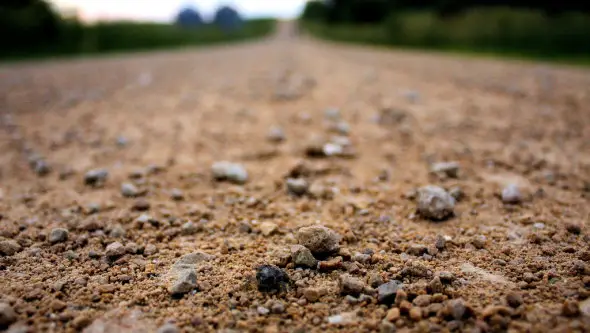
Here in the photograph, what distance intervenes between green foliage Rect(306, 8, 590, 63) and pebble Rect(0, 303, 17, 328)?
14541mm

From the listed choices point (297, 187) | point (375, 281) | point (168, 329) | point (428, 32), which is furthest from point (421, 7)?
point (168, 329)

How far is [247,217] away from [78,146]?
2.06 m

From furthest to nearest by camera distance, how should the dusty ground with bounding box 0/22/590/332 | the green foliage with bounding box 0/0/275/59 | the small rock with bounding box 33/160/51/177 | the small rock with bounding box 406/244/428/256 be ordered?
the green foliage with bounding box 0/0/275/59
the small rock with bounding box 33/160/51/177
the small rock with bounding box 406/244/428/256
the dusty ground with bounding box 0/22/590/332

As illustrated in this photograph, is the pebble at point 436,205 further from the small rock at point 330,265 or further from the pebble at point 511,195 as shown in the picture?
the small rock at point 330,265

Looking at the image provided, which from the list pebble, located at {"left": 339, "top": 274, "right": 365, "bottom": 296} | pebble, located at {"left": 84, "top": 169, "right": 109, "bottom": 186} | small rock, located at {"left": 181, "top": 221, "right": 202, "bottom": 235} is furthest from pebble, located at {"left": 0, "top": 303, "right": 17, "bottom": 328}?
pebble, located at {"left": 84, "top": 169, "right": 109, "bottom": 186}

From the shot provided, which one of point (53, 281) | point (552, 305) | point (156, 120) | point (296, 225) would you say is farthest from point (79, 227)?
point (156, 120)

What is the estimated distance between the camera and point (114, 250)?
163cm

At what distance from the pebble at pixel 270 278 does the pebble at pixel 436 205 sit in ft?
2.77

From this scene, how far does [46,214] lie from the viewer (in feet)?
6.61

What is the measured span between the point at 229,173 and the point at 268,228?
2.43 feet

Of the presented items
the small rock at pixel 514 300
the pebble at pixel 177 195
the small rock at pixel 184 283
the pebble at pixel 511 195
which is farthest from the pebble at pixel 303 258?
the pebble at pixel 511 195

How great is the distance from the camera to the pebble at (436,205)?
189 centimetres

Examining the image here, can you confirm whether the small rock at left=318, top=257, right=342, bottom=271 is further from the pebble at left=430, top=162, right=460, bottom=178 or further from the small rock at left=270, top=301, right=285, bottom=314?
the pebble at left=430, top=162, right=460, bottom=178

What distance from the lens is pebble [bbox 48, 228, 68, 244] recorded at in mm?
1728
